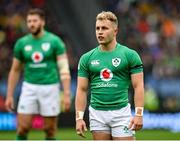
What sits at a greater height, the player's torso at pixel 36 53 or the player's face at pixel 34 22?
the player's face at pixel 34 22

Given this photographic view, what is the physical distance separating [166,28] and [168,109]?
208 inches

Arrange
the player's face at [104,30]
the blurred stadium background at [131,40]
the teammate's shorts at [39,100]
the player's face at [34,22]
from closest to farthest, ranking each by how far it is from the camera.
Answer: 1. the player's face at [104,30]
2. the player's face at [34,22]
3. the teammate's shorts at [39,100]
4. the blurred stadium background at [131,40]

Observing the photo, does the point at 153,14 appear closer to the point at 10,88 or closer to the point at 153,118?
the point at 153,118

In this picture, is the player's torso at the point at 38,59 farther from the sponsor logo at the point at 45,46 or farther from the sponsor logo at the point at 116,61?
the sponsor logo at the point at 116,61

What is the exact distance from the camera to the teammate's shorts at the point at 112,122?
8.53 m

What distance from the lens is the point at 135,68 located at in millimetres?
8500

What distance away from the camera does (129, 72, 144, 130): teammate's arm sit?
27.1 feet

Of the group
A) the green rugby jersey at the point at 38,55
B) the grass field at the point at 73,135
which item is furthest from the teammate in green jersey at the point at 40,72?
the grass field at the point at 73,135

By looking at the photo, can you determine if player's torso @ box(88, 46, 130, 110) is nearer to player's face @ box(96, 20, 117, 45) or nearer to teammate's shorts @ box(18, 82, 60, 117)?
player's face @ box(96, 20, 117, 45)

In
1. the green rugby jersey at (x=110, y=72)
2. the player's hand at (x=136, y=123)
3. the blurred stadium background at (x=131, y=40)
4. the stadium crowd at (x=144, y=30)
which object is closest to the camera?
the player's hand at (x=136, y=123)

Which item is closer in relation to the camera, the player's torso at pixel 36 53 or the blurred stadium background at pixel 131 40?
the player's torso at pixel 36 53

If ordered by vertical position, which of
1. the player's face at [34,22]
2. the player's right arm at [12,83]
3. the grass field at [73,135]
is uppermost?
the player's face at [34,22]

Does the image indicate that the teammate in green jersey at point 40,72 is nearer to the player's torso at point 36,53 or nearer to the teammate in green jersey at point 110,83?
the player's torso at point 36,53

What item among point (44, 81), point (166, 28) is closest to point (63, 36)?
point (166, 28)
